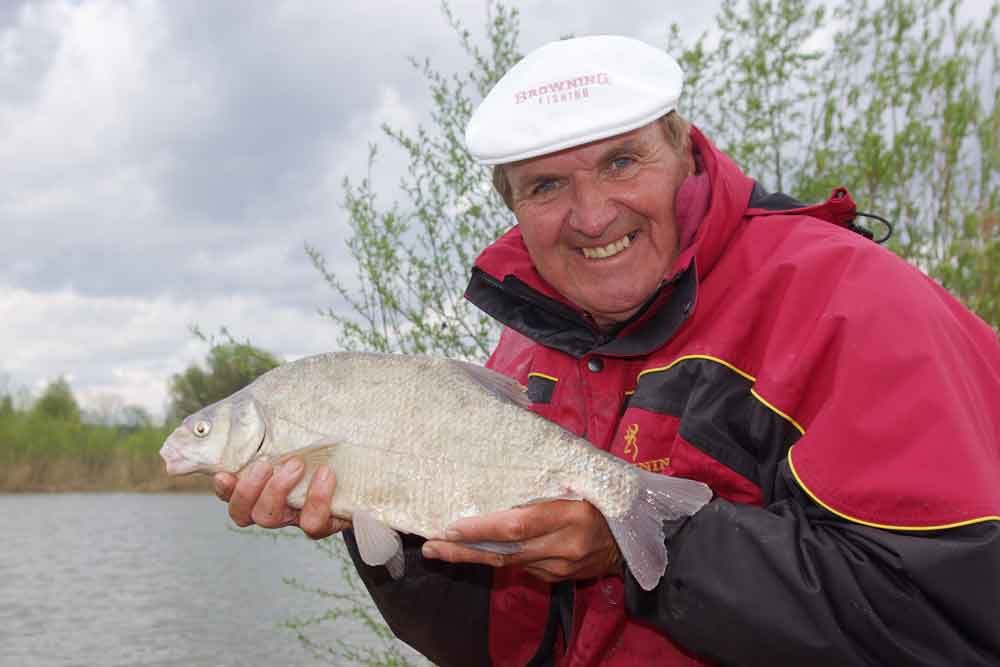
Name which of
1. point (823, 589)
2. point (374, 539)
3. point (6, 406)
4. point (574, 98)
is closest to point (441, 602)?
point (374, 539)

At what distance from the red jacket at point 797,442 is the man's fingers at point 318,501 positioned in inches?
28.9

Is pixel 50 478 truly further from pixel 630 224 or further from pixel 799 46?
pixel 630 224

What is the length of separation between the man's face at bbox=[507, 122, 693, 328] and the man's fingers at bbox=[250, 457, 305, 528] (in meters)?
1.04

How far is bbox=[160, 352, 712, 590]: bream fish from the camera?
2426mm

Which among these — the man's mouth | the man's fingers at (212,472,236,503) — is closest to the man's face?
the man's mouth

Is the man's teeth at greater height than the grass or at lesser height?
lesser

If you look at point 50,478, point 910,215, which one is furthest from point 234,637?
point 50,478

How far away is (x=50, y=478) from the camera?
33938mm

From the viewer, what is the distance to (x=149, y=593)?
56.4 feet

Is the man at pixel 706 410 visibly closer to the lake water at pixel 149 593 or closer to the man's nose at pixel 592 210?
the man's nose at pixel 592 210

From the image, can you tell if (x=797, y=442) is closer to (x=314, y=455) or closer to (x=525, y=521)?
(x=525, y=521)

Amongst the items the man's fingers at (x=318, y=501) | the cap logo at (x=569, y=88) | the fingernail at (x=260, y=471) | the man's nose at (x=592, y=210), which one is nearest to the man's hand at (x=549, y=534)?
the man's fingers at (x=318, y=501)

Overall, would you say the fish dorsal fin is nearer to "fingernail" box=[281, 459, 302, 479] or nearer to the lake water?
"fingernail" box=[281, 459, 302, 479]

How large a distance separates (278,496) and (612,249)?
1.28 meters
